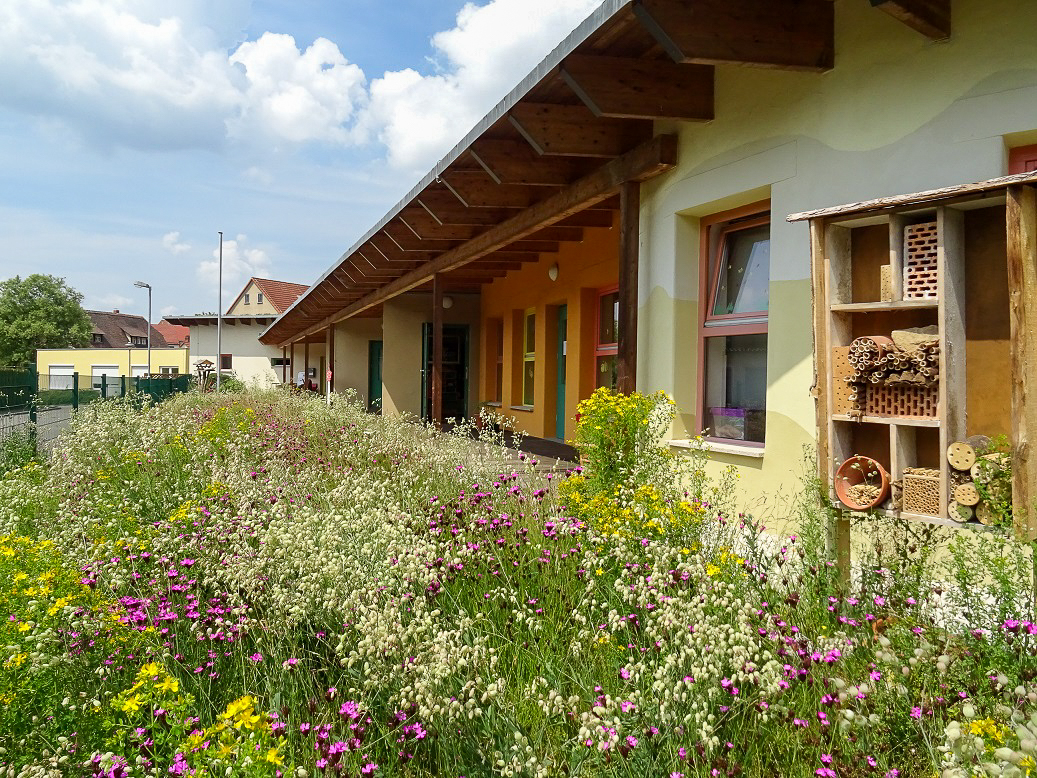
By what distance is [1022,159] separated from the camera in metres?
3.67

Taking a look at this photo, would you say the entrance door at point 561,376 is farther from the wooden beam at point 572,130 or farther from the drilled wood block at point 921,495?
the drilled wood block at point 921,495

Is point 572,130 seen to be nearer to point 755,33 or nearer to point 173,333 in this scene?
point 755,33

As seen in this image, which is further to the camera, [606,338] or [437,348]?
[437,348]

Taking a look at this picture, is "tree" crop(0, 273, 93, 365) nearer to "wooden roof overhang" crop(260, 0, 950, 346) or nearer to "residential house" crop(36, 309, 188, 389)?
"residential house" crop(36, 309, 188, 389)

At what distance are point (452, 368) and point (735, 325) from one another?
441 inches

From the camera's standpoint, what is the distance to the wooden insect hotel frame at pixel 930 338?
9.04 ft

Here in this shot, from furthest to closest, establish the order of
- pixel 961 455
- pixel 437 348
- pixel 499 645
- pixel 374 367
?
pixel 374 367 → pixel 437 348 → pixel 961 455 → pixel 499 645

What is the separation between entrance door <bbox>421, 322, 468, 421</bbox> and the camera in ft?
52.4

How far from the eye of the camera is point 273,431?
7.29 meters

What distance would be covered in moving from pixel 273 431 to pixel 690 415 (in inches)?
154

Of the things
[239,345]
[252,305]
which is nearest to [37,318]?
[252,305]

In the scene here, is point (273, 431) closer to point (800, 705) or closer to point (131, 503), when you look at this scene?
point (131, 503)

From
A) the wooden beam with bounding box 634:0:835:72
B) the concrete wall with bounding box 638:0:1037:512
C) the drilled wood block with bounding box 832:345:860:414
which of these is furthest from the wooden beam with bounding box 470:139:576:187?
the drilled wood block with bounding box 832:345:860:414

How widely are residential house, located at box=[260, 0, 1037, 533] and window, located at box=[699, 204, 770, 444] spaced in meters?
0.02
